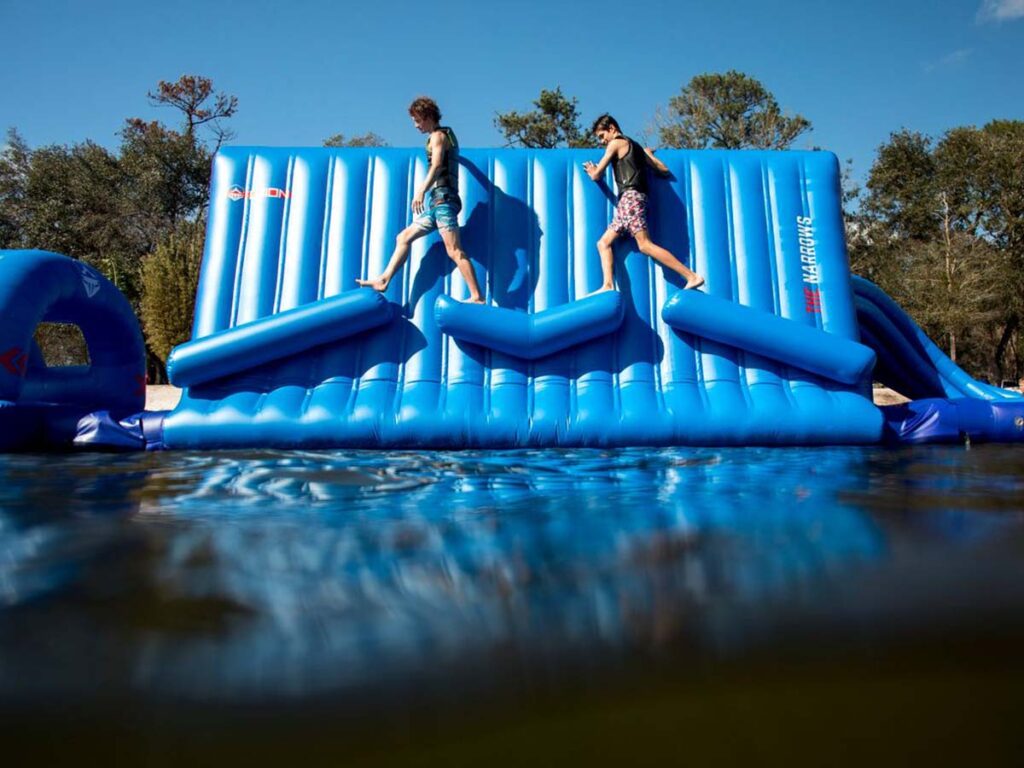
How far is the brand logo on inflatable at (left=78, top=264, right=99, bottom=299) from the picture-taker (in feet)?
12.8

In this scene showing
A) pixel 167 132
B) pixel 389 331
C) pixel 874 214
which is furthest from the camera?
pixel 874 214

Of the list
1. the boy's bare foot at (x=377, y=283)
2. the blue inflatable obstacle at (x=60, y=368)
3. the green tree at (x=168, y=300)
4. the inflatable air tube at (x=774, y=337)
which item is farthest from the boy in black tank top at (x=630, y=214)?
the green tree at (x=168, y=300)

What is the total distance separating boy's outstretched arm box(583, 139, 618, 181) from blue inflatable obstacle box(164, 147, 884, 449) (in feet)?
0.27

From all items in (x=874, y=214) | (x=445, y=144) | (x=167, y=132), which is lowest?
(x=445, y=144)

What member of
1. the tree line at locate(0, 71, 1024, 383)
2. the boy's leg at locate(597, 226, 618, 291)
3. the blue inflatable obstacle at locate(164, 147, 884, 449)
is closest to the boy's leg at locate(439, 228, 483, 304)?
the blue inflatable obstacle at locate(164, 147, 884, 449)

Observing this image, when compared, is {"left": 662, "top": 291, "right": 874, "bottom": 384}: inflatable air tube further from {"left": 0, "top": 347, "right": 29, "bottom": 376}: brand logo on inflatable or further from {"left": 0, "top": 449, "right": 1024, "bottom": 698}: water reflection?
{"left": 0, "top": 347, "right": 29, "bottom": 376}: brand logo on inflatable

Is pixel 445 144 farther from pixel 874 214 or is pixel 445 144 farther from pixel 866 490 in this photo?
pixel 874 214

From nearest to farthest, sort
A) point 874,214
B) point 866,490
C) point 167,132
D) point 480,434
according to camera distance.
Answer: point 866,490, point 480,434, point 167,132, point 874,214

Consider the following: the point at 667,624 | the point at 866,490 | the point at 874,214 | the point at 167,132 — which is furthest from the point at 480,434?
the point at 874,214

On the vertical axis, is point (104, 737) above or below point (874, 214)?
below

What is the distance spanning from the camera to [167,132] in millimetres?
17469

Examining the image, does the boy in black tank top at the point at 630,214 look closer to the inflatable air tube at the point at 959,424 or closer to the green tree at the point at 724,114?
the inflatable air tube at the point at 959,424

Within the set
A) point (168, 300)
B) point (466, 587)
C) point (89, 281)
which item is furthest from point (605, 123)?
point (168, 300)

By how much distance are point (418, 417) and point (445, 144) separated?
1.40 meters
